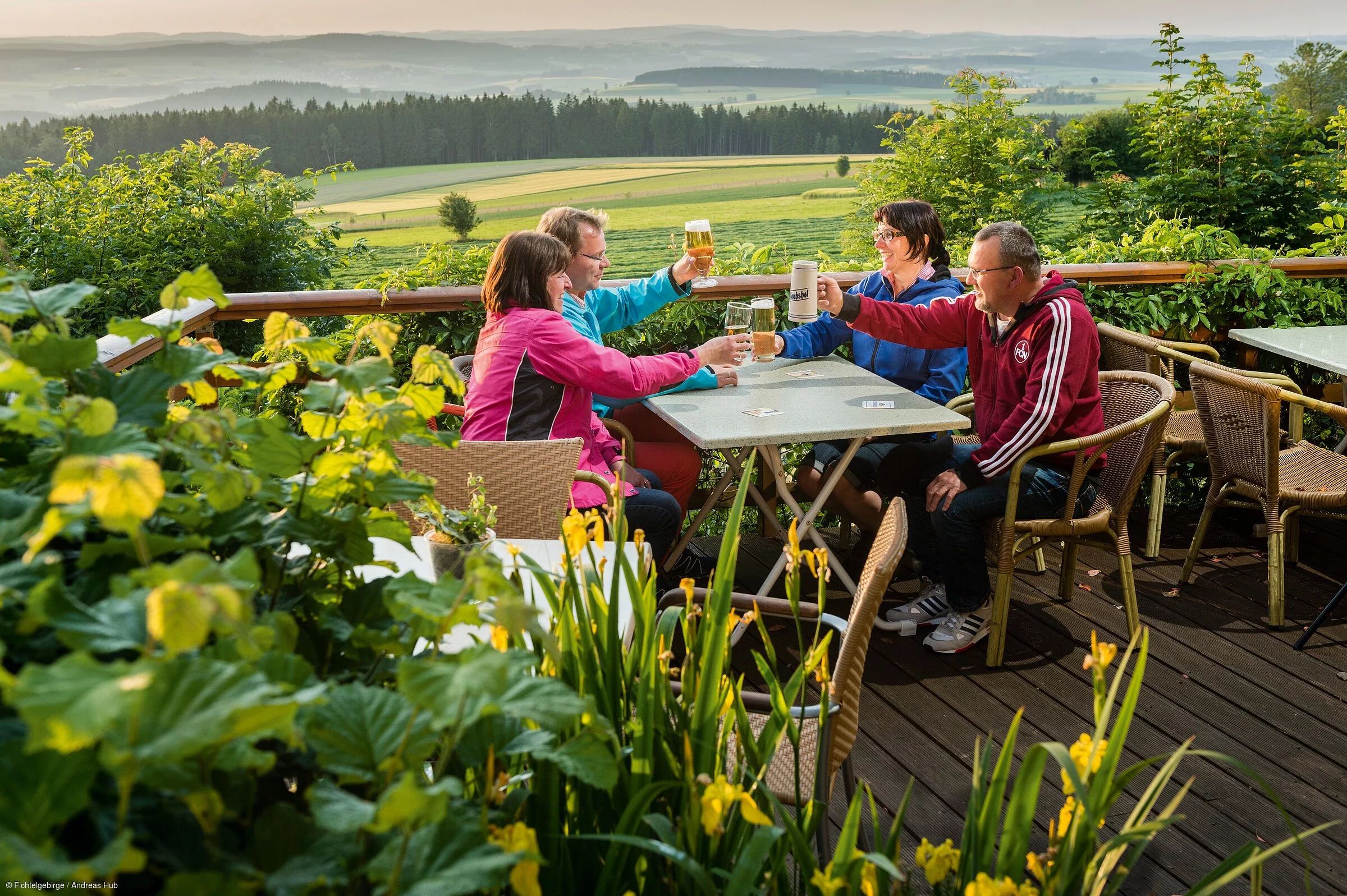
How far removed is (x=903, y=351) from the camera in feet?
13.1

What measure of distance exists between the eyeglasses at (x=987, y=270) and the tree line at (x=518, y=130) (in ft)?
71.7

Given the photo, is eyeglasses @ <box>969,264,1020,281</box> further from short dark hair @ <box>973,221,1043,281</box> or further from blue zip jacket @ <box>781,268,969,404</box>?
blue zip jacket @ <box>781,268,969,404</box>

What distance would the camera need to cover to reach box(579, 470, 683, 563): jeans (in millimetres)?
3379

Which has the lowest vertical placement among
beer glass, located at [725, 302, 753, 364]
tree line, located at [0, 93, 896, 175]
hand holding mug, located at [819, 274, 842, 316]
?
beer glass, located at [725, 302, 753, 364]

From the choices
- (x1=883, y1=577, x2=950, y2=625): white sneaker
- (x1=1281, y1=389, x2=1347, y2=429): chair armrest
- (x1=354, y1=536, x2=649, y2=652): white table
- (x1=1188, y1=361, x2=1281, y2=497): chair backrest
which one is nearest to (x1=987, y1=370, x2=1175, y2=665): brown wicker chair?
(x1=883, y1=577, x2=950, y2=625): white sneaker

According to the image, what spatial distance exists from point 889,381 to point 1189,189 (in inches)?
180

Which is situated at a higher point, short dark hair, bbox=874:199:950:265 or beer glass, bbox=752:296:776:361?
short dark hair, bbox=874:199:950:265

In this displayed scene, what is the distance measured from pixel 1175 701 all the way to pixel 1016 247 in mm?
1439

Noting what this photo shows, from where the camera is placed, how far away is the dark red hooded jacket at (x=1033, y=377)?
329 centimetres

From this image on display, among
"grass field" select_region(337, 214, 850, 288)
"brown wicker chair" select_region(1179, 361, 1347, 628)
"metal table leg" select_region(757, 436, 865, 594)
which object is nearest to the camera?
"metal table leg" select_region(757, 436, 865, 594)

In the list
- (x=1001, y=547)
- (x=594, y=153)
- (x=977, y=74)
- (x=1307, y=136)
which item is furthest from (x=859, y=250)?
(x=1001, y=547)

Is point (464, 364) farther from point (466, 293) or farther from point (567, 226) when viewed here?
point (567, 226)

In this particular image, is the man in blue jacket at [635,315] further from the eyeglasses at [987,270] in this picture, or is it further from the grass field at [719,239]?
the grass field at [719,239]

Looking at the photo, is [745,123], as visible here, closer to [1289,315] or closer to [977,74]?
[977,74]
